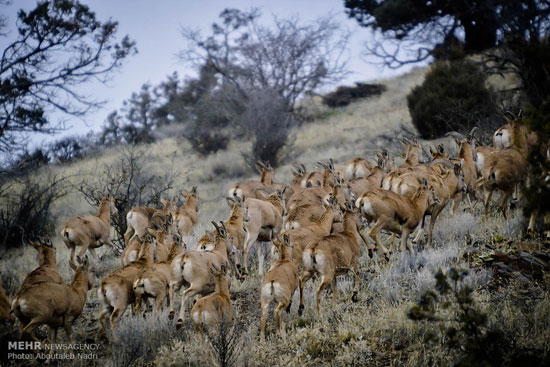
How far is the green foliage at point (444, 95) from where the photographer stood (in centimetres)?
2162

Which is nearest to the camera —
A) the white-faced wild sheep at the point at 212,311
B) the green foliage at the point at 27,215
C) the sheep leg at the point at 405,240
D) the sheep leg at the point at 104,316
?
the white-faced wild sheep at the point at 212,311

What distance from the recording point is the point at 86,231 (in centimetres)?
1105

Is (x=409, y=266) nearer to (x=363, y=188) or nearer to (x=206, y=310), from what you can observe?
(x=363, y=188)

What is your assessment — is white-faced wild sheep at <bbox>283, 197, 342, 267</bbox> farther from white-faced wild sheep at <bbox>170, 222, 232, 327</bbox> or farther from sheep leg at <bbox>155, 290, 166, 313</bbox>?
sheep leg at <bbox>155, 290, 166, 313</bbox>

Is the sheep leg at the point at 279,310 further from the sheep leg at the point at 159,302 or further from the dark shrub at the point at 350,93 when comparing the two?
the dark shrub at the point at 350,93

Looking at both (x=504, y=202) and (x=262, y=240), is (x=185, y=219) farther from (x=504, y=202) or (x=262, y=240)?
(x=504, y=202)

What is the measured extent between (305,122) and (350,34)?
665 cm

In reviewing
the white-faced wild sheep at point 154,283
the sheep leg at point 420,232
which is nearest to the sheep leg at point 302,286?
the white-faced wild sheep at point 154,283

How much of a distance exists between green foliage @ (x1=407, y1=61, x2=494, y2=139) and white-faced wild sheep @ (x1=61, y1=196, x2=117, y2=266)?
47.2 feet

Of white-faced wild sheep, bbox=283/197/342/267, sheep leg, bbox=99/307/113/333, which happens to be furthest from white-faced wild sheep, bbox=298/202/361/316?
sheep leg, bbox=99/307/113/333

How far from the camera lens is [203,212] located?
63.3 feet

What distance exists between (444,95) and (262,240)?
49.1 feet

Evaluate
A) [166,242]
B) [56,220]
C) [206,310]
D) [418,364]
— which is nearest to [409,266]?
[418,364]

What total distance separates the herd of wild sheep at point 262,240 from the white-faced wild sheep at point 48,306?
0.01 m
